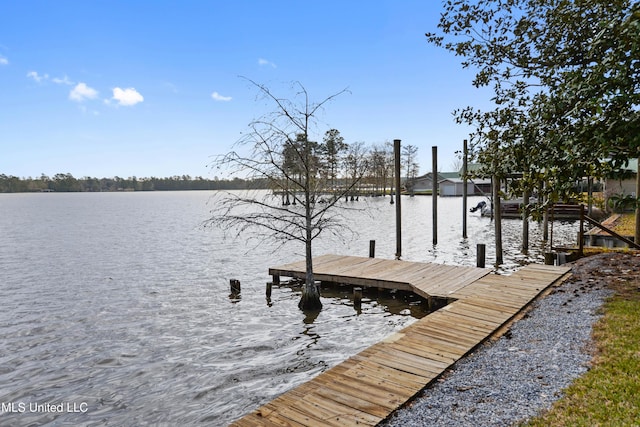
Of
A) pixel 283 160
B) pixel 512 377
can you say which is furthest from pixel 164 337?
pixel 512 377

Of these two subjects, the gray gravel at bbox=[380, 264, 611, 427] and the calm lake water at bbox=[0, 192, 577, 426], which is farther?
the calm lake water at bbox=[0, 192, 577, 426]

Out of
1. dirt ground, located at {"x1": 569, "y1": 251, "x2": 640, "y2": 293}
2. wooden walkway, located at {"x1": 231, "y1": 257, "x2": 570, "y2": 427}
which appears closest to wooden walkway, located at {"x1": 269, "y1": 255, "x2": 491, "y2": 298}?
wooden walkway, located at {"x1": 231, "y1": 257, "x2": 570, "y2": 427}

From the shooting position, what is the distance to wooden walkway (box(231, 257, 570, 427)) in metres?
4.66

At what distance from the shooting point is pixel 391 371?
225 inches

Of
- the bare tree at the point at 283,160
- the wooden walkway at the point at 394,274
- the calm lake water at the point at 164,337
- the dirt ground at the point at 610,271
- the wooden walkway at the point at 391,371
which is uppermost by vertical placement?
the bare tree at the point at 283,160

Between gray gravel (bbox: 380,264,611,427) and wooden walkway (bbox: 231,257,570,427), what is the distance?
213mm

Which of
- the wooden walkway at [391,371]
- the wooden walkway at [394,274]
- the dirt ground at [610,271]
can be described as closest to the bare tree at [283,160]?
the wooden walkway at [394,274]

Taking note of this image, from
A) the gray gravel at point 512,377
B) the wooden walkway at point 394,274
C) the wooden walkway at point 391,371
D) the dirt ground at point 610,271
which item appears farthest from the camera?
the wooden walkway at point 394,274

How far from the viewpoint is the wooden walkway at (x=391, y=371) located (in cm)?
466

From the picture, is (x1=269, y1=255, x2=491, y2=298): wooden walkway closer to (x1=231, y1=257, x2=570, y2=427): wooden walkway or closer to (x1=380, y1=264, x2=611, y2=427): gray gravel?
(x1=231, y1=257, x2=570, y2=427): wooden walkway

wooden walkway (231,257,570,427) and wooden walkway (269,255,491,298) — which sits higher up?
wooden walkway (231,257,570,427)

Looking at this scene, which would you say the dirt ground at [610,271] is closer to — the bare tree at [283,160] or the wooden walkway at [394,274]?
the wooden walkway at [394,274]

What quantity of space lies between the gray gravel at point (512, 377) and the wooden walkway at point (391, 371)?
0.21 m

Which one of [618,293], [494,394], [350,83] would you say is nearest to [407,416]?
[494,394]
